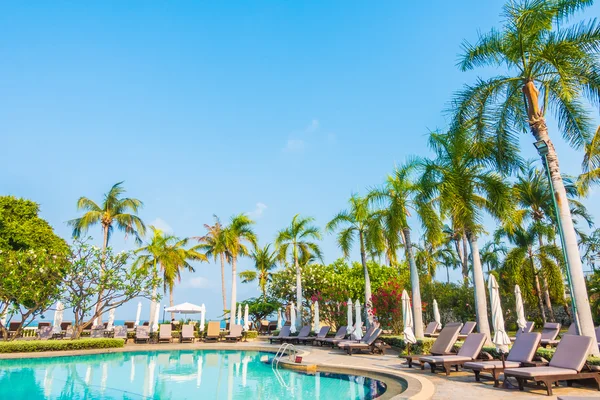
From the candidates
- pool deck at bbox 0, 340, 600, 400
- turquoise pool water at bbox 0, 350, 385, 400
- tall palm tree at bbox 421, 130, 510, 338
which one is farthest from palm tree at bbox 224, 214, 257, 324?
tall palm tree at bbox 421, 130, 510, 338

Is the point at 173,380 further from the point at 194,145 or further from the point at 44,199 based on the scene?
the point at 44,199

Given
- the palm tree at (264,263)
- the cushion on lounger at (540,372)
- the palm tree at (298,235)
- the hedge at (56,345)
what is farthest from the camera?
the palm tree at (264,263)

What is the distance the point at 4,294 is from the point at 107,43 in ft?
44.0

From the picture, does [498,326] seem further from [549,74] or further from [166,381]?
[166,381]

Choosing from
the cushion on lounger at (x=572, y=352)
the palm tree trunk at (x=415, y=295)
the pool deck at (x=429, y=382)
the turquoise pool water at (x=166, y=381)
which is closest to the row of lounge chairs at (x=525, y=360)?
the cushion on lounger at (x=572, y=352)

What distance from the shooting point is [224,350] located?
843 inches

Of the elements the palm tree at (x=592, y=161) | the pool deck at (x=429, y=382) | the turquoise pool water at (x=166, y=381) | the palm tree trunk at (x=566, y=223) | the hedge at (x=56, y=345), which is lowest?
the turquoise pool water at (x=166, y=381)

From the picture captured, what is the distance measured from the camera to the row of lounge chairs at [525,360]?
25.2 ft

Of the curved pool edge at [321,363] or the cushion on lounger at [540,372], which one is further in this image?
the curved pool edge at [321,363]

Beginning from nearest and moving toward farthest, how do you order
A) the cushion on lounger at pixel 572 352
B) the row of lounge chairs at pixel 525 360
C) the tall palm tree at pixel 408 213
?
the row of lounge chairs at pixel 525 360 < the cushion on lounger at pixel 572 352 < the tall palm tree at pixel 408 213

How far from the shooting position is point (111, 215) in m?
31.2

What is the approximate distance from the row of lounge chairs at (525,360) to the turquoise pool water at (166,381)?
2203mm

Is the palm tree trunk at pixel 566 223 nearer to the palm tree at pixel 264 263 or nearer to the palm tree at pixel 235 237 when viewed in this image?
the palm tree at pixel 235 237

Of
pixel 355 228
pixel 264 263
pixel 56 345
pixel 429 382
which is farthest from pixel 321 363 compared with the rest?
pixel 264 263
